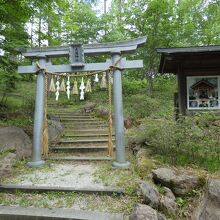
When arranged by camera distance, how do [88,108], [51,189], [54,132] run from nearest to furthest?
[51,189], [54,132], [88,108]

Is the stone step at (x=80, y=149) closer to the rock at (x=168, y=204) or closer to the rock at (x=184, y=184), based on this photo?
the rock at (x=184, y=184)

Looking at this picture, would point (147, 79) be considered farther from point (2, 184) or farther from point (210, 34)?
point (2, 184)

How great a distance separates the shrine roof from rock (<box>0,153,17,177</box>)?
18.5ft

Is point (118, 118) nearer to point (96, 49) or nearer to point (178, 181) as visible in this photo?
point (96, 49)

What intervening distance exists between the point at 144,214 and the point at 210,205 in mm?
1246

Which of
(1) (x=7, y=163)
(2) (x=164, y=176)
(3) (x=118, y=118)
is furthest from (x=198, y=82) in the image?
(1) (x=7, y=163)

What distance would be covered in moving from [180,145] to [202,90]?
4150mm

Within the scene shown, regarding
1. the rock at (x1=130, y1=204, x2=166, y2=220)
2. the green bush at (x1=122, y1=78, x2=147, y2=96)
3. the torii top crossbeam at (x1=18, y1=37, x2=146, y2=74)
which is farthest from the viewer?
the green bush at (x1=122, y1=78, x2=147, y2=96)

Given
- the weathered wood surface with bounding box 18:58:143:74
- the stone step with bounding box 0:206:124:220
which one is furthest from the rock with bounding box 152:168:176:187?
the weathered wood surface with bounding box 18:58:143:74

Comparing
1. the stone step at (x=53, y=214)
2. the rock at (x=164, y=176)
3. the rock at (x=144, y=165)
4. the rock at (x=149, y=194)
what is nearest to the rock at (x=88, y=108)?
the rock at (x=144, y=165)

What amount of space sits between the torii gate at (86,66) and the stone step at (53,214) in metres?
2.16

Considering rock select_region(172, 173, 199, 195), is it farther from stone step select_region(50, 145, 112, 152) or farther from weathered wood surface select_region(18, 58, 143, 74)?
stone step select_region(50, 145, 112, 152)

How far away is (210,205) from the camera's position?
3.91 meters

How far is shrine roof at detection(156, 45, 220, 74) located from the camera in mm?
7930
